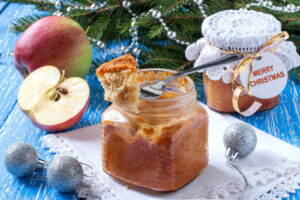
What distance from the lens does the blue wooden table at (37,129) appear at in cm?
82

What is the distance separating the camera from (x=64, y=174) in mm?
768

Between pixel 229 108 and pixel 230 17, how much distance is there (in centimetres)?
24

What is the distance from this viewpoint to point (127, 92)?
74 centimetres

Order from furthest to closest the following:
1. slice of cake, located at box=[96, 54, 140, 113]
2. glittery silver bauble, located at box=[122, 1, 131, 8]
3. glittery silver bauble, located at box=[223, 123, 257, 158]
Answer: glittery silver bauble, located at box=[122, 1, 131, 8], glittery silver bauble, located at box=[223, 123, 257, 158], slice of cake, located at box=[96, 54, 140, 113]

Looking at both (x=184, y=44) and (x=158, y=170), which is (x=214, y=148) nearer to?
(x=158, y=170)

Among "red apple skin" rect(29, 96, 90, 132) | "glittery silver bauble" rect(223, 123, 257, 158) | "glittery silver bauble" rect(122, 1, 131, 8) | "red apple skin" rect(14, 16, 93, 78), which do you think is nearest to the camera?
"glittery silver bauble" rect(223, 123, 257, 158)

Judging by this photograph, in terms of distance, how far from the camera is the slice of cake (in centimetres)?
73

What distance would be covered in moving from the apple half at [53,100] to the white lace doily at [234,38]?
308mm

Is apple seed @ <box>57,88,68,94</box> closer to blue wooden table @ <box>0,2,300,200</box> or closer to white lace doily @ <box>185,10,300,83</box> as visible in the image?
blue wooden table @ <box>0,2,300,200</box>

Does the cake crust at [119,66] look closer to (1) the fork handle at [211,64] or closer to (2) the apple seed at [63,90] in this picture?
(1) the fork handle at [211,64]

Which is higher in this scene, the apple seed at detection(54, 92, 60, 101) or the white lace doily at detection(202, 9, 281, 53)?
the white lace doily at detection(202, 9, 281, 53)

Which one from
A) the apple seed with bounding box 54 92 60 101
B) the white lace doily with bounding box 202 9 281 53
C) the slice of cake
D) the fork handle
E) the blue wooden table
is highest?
the slice of cake

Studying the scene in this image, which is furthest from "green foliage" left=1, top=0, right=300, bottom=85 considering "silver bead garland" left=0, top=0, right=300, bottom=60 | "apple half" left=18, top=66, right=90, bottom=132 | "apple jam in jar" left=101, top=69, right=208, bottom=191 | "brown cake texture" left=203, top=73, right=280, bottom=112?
"apple jam in jar" left=101, top=69, right=208, bottom=191

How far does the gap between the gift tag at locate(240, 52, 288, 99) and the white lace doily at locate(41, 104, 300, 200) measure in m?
0.11
